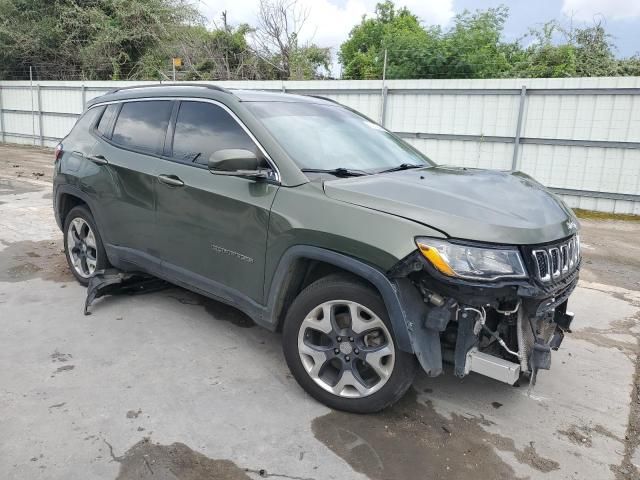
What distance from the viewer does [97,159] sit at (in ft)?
15.1

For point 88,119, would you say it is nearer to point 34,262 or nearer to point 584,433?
point 34,262

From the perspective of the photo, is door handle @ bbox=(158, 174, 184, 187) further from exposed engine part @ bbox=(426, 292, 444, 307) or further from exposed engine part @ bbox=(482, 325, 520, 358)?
exposed engine part @ bbox=(482, 325, 520, 358)

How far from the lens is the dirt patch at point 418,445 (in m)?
2.67

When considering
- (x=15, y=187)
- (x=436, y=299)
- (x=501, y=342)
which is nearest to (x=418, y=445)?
(x=501, y=342)

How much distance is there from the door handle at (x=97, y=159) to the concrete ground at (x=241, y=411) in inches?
48.0

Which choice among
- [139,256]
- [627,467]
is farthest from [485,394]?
[139,256]

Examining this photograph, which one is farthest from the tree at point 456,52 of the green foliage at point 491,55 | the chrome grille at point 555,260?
the chrome grille at point 555,260

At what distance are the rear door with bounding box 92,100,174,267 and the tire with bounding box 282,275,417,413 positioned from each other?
160 centimetres

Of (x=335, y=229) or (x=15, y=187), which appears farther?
(x=15, y=187)

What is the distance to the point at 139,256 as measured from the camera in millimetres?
4309

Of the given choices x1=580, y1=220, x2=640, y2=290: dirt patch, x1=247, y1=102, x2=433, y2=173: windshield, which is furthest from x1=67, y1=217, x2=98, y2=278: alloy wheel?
x1=580, y1=220, x2=640, y2=290: dirt patch

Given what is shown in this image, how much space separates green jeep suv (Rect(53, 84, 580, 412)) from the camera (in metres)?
2.71

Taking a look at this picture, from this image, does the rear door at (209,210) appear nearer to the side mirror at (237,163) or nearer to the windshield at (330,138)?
the side mirror at (237,163)

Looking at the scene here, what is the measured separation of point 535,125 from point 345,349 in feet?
27.6
